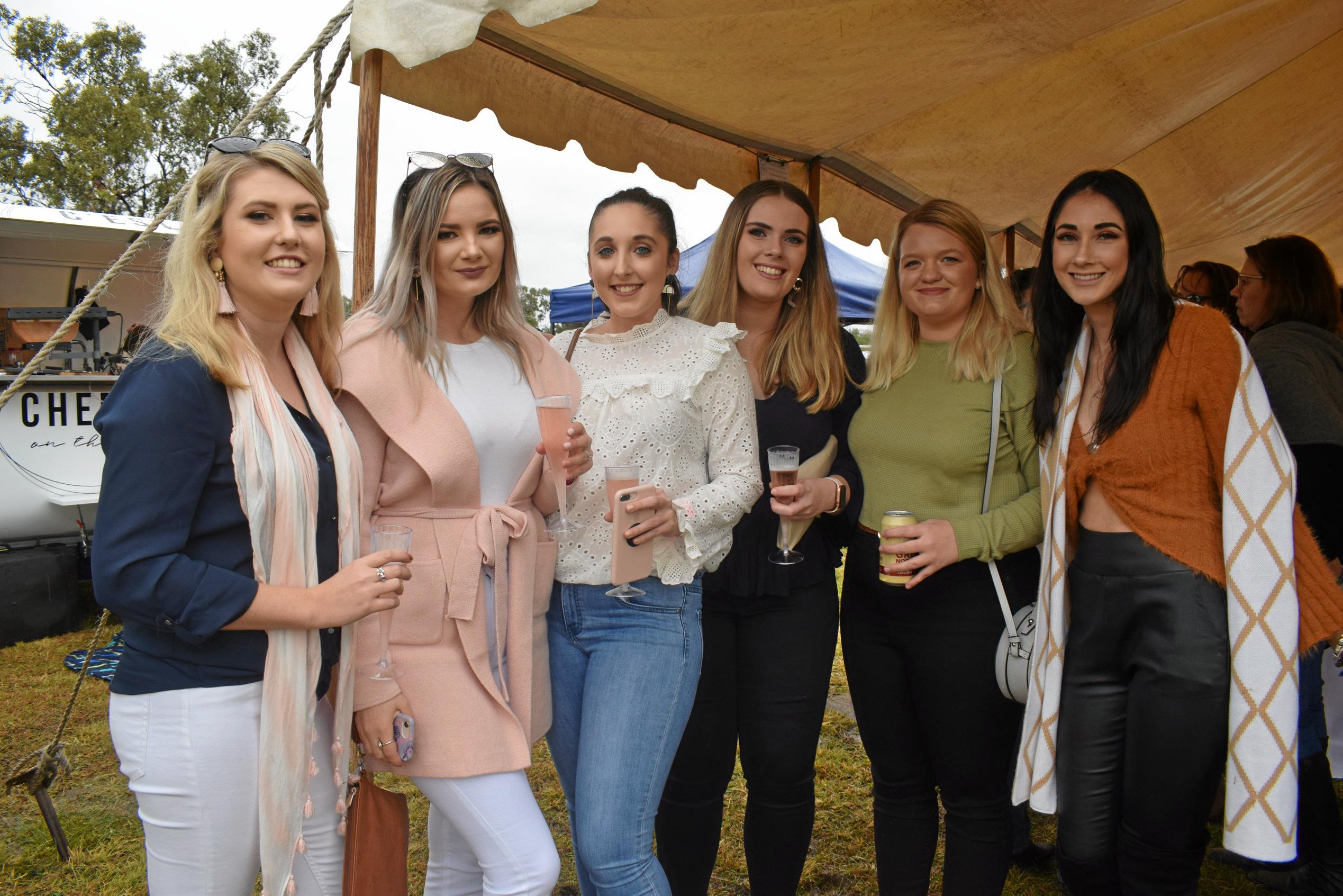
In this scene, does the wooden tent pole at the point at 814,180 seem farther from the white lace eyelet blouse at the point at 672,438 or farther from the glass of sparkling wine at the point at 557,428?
the glass of sparkling wine at the point at 557,428

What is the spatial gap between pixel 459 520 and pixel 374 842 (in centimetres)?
71

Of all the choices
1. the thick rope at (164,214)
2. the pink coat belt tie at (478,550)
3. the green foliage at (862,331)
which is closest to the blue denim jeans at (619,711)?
the pink coat belt tie at (478,550)

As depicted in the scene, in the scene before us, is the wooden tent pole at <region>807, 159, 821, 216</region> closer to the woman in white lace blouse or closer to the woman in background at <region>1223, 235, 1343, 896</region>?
the woman in background at <region>1223, 235, 1343, 896</region>

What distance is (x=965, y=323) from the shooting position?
254 cm

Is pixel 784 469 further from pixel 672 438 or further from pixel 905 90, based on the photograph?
pixel 905 90

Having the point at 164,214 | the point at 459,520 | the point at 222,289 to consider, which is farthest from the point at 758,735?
the point at 164,214

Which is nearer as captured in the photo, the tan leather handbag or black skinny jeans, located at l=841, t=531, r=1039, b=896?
the tan leather handbag

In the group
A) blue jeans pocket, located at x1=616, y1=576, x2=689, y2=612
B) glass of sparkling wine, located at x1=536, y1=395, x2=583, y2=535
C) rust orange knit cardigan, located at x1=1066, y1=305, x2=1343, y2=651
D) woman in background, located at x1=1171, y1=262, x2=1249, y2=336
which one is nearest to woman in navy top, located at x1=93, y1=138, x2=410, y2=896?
glass of sparkling wine, located at x1=536, y1=395, x2=583, y2=535

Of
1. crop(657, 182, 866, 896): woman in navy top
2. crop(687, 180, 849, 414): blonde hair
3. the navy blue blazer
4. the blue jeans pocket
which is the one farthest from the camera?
crop(687, 180, 849, 414): blonde hair

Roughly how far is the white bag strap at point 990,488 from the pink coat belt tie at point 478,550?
1.26 meters

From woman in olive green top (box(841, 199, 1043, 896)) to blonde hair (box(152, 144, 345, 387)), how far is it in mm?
1556

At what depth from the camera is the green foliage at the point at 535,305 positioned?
2342 millimetres

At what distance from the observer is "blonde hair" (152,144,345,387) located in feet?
5.38

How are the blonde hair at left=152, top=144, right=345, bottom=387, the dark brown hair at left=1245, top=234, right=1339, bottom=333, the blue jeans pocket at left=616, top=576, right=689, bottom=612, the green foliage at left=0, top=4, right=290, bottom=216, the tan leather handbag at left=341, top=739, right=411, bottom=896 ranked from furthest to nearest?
the green foliage at left=0, top=4, right=290, bottom=216 → the dark brown hair at left=1245, top=234, right=1339, bottom=333 → the blue jeans pocket at left=616, top=576, right=689, bottom=612 → the tan leather handbag at left=341, top=739, right=411, bottom=896 → the blonde hair at left=152, top=144, right=345, bottom=387
